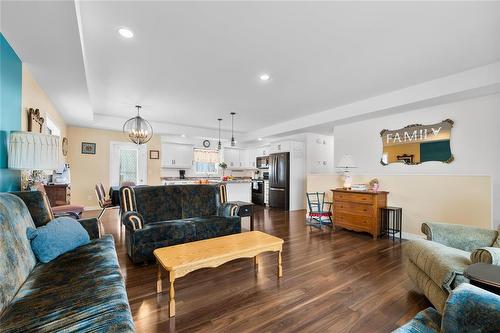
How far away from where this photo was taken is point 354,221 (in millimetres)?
4176

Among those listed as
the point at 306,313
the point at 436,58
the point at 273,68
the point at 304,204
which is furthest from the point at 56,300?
the point at 304,204

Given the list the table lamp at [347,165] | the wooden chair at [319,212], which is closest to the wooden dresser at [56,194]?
the wooden chair at [319,212]

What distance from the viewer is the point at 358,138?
5.09 m

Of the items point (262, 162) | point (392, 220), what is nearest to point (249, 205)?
point (392, 220)

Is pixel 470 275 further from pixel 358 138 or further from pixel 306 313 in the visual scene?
pixel 358 138

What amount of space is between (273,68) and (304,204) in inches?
193

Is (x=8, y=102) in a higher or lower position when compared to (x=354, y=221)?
higher

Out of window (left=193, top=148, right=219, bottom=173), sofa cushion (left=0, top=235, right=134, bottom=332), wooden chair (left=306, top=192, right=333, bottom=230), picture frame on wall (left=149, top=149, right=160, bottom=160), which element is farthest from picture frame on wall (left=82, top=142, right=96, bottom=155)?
wooden chair (left=306, top=192, right=333, bottom=230)

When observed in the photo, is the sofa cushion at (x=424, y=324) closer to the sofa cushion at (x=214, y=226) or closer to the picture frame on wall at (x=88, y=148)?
the sofa cushion at (x=214, y=226)

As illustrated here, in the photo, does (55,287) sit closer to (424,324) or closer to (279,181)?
(424,324)

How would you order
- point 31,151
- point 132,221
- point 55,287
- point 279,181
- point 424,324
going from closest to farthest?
1. point 424,324
2. point 55,287
3. point 31,151
4. point 132,221
5. point 279,181

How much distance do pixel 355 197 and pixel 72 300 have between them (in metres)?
4.20

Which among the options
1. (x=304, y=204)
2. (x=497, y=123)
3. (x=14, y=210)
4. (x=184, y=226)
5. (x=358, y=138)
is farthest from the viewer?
(x=304, y=204)

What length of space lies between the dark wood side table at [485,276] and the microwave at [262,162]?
684cm
